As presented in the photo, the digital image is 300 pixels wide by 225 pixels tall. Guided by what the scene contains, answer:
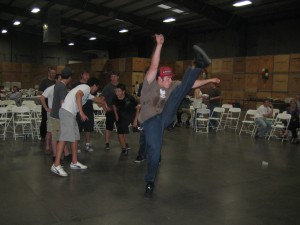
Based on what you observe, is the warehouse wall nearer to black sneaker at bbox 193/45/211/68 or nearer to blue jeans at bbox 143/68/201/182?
blue jeans at bbox 143/68/201/182

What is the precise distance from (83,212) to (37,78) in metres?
20.8

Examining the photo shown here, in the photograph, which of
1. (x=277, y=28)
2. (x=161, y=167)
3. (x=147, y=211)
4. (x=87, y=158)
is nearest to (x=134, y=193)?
(x=147, y=211)

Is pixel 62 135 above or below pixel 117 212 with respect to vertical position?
above

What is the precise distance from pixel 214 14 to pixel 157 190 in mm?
11012

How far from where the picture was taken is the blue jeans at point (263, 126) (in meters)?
8.98

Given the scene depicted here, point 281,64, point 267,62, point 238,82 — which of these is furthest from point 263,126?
point 238,82

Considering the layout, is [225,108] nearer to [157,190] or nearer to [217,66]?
[217,66]

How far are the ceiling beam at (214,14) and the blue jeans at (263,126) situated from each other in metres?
5.72

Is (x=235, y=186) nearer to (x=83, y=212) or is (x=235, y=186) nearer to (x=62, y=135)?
(x=83, y=212)

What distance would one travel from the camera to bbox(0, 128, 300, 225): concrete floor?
317 centimetres

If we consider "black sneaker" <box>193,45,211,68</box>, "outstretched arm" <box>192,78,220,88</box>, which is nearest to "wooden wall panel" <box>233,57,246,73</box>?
"outstretched arm" <box>192,78,220,88</box>

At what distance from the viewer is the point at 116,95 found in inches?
227

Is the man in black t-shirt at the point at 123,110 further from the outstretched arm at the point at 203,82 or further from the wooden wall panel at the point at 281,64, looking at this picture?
the wooden wall panel at the point at 281,64

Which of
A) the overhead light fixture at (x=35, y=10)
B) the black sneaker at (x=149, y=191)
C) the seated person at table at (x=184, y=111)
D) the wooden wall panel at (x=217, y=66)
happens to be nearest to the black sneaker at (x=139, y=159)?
the black sneaker at (x=149, y=191)
